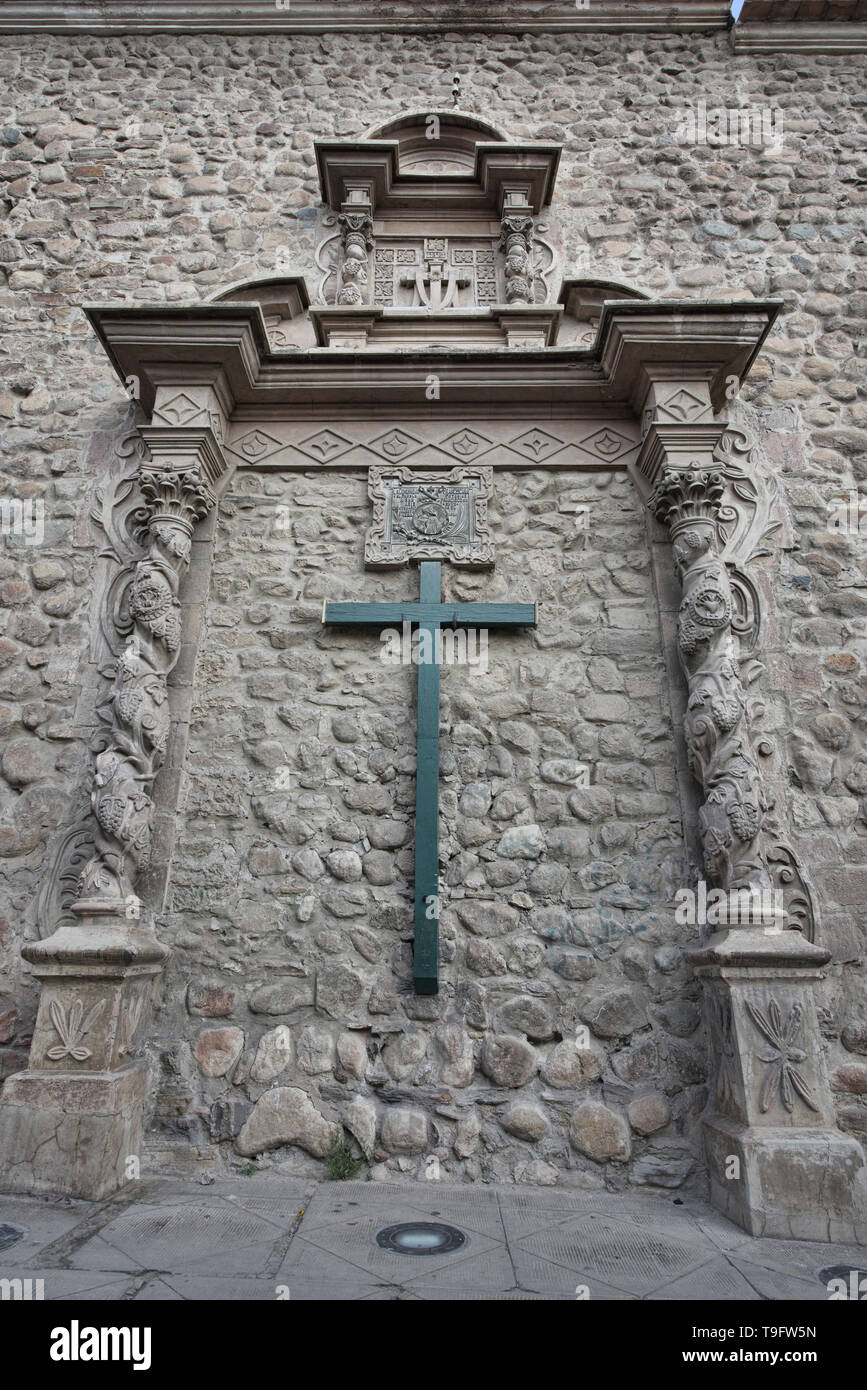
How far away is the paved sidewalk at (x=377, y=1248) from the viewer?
229 centimetres

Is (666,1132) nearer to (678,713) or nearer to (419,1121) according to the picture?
(419,1121)

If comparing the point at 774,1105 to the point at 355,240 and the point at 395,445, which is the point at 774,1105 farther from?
the point at 355,240

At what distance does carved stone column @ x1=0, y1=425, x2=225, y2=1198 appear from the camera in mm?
3094

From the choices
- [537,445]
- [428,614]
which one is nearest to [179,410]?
[428,614]

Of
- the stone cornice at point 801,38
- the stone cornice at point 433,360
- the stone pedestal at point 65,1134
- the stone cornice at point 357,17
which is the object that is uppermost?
the stone cornice at point 357,17

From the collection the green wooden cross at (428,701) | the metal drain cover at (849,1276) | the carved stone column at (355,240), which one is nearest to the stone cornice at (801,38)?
the carved stone column at (355,240)

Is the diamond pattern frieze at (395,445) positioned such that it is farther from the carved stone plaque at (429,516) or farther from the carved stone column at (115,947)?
the carved stone column at (115,947)

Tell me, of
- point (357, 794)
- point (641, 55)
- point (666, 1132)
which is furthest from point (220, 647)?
point (641, 55)

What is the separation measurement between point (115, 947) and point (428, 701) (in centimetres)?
177

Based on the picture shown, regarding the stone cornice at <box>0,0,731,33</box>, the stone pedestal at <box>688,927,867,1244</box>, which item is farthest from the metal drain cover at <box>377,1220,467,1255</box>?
the stone cornice at <box>0,0,731,33</box>

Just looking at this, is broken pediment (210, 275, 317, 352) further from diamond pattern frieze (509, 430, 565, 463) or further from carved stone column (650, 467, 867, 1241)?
carved stone column (650, 467, 867, 1241)

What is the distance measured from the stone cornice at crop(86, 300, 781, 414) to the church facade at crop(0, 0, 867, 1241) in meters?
0.02

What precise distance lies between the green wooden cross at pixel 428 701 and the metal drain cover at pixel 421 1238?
953 millimetres

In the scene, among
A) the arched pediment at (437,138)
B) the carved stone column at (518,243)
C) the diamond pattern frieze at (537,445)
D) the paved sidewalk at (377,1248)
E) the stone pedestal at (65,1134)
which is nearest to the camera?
the paved sidewalk at (377,1248)
